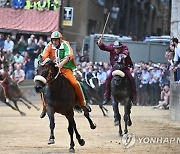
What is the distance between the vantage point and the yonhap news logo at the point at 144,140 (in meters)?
13.8

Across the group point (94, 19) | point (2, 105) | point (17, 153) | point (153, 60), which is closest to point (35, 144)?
point (17, 153)

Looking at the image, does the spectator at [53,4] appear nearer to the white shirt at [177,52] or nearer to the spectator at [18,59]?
the spectator at [18,59]

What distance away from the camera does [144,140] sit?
1428 cm

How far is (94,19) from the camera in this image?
43.1 m

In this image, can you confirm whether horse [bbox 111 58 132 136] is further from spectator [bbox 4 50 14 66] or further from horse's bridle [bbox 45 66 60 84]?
spectator [bbox 4 50 14 66]

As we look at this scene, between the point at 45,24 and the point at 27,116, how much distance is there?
10660 mm

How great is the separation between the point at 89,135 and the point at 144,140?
1595mm

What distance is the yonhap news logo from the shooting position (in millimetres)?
13847

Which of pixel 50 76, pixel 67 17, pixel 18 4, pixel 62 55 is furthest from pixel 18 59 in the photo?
pixel 50 76

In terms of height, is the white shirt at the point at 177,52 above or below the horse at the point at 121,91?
above

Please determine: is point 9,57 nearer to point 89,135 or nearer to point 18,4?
point 18,4

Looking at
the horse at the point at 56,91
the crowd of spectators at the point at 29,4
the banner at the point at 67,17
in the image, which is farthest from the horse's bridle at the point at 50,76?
the crowd of spectators at the point at 29,4

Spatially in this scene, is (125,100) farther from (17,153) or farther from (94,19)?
(94,19)

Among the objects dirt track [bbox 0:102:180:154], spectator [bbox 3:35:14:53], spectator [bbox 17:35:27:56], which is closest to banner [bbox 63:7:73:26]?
spectator [bbox 17:35:27:56]
